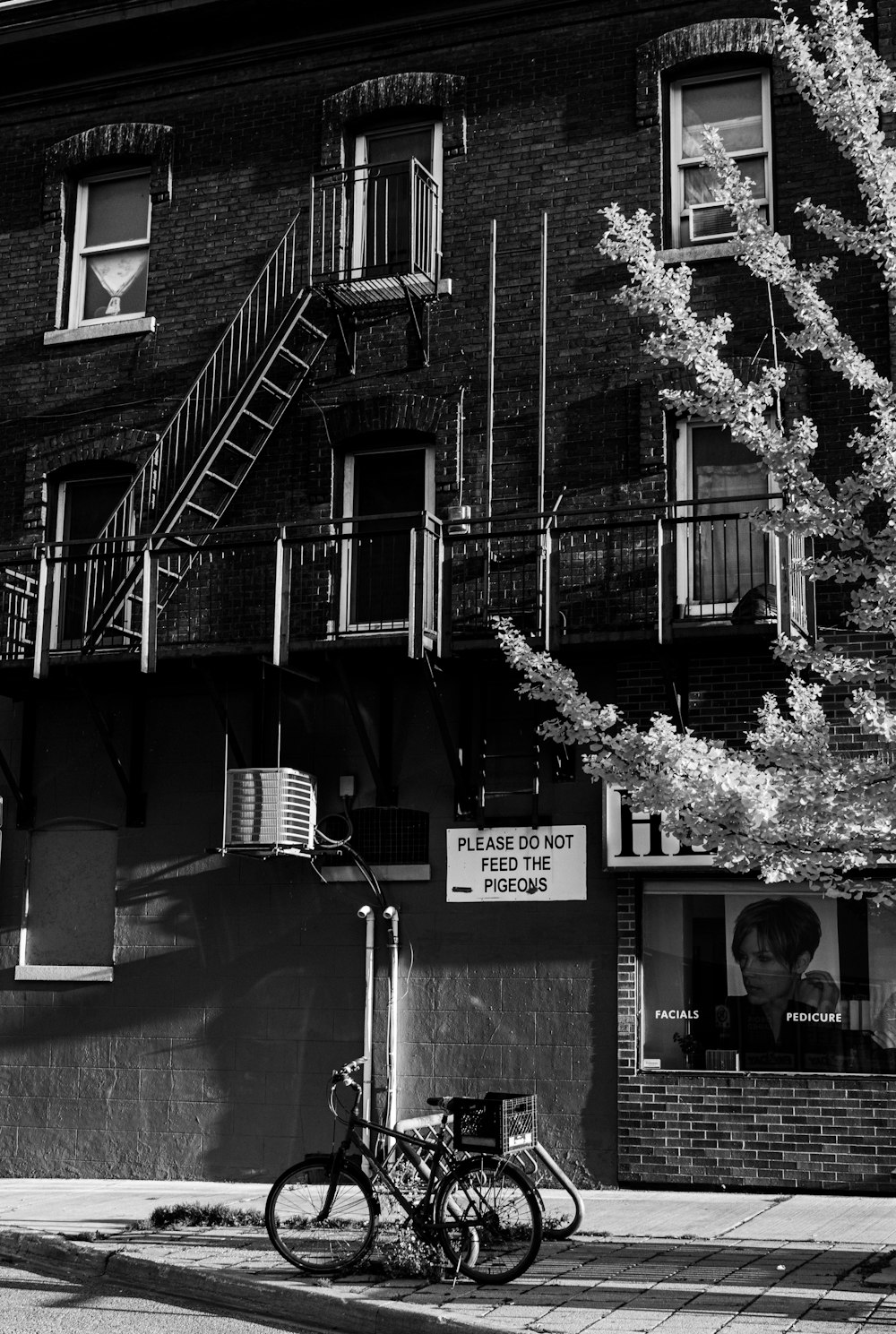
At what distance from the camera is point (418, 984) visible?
14156 millimetres

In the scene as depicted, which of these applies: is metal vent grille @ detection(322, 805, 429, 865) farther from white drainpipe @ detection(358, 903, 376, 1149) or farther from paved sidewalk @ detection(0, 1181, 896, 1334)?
paved sidewalk @ detection(0, 1181, 896, 1334)

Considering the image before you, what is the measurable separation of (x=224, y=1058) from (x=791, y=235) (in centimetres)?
908

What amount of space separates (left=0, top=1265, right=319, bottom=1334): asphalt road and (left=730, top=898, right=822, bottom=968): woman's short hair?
20.5ft

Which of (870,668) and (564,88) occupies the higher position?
(564,88)

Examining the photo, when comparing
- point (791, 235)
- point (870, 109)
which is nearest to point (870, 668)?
point (870, 109)

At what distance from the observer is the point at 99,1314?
338 inches

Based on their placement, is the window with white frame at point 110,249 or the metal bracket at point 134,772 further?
the window with white frame at point 110,249

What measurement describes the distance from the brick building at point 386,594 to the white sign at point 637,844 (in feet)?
0.13

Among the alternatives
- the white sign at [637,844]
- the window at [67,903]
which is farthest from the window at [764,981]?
the window at [67,903]

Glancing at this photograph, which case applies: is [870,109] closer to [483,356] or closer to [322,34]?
[483,356]

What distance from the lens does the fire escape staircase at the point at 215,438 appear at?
15.2 meters

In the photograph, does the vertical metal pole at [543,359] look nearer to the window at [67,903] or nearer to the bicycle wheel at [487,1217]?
the window at [67,903]

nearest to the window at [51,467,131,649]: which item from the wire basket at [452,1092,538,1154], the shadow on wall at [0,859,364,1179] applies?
the shadow on wall at [0,859,364,1179]

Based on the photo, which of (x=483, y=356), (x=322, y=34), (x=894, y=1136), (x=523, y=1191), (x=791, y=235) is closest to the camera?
(x=523, y=1191)
